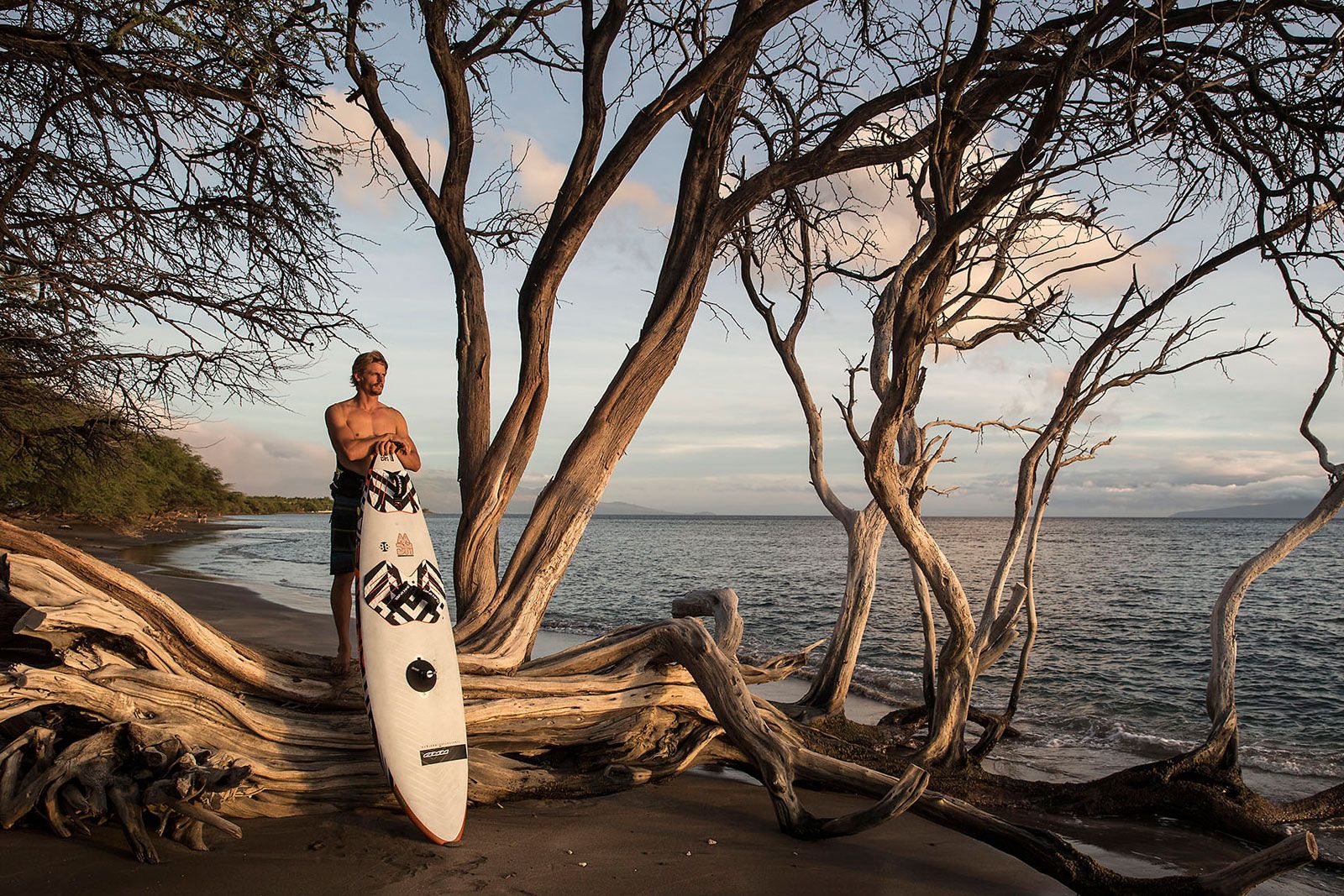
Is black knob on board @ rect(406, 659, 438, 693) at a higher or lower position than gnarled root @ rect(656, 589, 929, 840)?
higher

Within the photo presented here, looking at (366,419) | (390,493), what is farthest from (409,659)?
(366,419)

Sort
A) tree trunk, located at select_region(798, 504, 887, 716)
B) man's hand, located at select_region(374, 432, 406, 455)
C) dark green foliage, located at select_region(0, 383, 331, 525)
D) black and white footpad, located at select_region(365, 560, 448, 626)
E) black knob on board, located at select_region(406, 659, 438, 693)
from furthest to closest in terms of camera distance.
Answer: dark green foliage, located at select_region(0, 383, 331, 525), tree trunk, located at select_region(798, 504, 887, 716), man's hand, located at select_region(374, 432, 406, 455), black and white footpad, located at select_region(365, 560, 448, 626), black knob on board, located at select_region(406, 659, 438, 693)

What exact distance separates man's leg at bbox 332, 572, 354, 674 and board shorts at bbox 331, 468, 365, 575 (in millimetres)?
58

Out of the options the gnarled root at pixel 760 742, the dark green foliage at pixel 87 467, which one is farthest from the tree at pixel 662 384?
the dark green foliage at pixel 87 467

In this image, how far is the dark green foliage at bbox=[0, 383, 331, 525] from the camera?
6.57 meters

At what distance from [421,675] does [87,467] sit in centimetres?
805

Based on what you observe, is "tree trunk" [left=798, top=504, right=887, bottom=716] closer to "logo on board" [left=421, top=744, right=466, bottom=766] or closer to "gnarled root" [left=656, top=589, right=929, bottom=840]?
"gnarled root" [left=656, top=589, right=929, bottom=840]

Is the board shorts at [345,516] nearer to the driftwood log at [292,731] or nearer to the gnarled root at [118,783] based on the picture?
the driftwood log at [292,731]

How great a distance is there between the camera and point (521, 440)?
5.28 m

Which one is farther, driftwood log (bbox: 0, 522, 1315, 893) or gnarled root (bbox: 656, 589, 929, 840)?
gnarled root (bbox: 656, 589, 929, 840)

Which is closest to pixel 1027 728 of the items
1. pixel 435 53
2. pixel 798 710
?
pixel 798 710

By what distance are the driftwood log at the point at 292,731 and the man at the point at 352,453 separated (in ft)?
1.41

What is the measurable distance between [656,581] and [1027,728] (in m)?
16.1

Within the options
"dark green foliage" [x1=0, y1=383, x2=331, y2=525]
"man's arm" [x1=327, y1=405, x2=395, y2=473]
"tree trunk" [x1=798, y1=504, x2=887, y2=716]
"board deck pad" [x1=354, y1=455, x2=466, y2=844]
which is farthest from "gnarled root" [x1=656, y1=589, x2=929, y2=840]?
"dark green foliage" [x1=0, y1=383, x2=331, y2=525]
